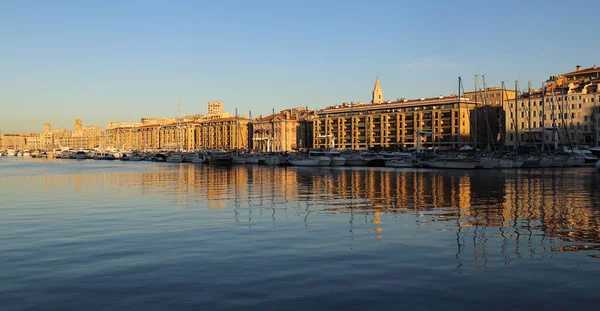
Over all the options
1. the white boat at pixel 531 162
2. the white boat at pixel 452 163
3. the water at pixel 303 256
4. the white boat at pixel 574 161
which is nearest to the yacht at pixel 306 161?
the white boat at pixel 452 163

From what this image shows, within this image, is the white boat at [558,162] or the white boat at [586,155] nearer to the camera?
the white boat at [558,162]

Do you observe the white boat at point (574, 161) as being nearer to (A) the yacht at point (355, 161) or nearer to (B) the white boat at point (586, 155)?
(B) the white boat at point (586, 155)

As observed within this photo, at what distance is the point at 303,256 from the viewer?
18375 millimetres

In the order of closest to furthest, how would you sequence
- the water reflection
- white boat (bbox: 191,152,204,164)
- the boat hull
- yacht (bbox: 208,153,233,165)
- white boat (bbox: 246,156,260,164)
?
the water reflection
the boat hull
white boat (bbox: 246,156,260,164)
yacht (bbox: 208,153,233,165)
white boat (bbox: 191,152,204,164)

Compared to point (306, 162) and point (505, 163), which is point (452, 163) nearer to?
point (505, 163)

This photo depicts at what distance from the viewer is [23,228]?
25.4m

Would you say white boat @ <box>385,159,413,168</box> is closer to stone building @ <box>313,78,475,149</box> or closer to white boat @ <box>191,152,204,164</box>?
stone building @ <box>313,78,475,149</box>

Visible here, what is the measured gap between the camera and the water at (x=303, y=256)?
13.4m

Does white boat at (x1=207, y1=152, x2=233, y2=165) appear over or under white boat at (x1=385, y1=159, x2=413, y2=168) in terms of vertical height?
over

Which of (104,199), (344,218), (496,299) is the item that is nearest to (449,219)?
(344,218)

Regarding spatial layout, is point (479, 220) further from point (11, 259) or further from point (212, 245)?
point (11, 259)

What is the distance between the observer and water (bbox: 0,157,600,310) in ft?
44.1

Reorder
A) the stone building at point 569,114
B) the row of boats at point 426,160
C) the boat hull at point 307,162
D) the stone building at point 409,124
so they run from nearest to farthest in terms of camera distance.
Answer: the row of boats at point 426,160, the boat hull at point 307,162, the stone building at point 569,114, the stone building at point 409,124

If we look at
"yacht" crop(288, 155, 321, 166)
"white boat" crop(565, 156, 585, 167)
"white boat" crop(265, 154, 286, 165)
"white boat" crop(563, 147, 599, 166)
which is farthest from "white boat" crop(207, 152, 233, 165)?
"white boat" crop(565, 156, 585, 167)
